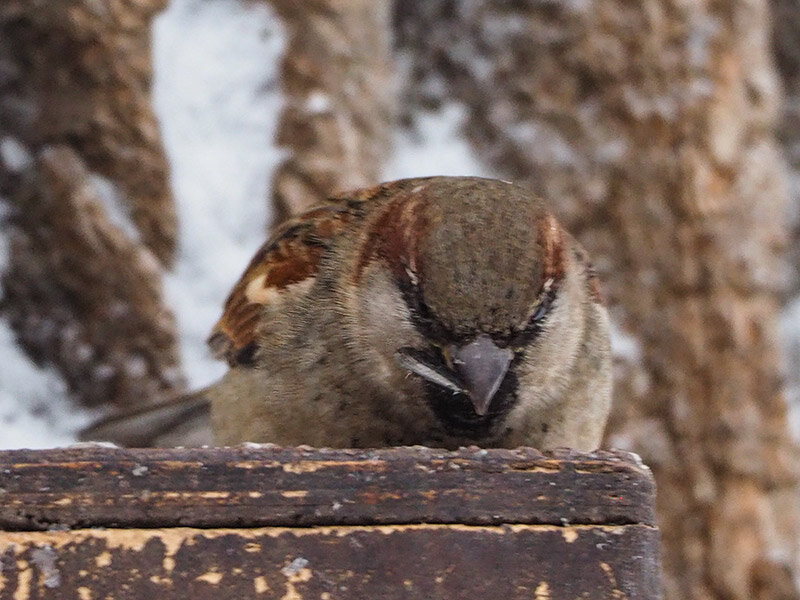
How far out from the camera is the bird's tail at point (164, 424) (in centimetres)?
273

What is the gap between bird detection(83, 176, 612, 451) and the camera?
5.71 feet

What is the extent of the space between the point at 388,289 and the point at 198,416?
99cm

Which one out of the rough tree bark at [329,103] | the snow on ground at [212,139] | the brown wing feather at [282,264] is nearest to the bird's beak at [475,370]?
the brown wing feather at [282,264]

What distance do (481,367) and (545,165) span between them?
2290 mm

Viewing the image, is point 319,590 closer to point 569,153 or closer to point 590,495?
point 590,495

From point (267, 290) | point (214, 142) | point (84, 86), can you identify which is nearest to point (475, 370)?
point (267, 290)

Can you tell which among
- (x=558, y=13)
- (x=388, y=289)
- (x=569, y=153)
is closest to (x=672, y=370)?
(x=569, y=153)

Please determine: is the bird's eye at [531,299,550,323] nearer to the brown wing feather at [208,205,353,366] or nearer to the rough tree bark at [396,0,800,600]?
the brown wing feather at [208,205,353,366]

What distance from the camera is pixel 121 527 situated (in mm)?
1181

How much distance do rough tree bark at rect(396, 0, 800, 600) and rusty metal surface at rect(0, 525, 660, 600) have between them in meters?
2.55

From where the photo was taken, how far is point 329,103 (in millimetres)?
3775

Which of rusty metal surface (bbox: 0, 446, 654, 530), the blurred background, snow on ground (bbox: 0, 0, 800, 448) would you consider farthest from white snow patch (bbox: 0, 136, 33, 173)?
rusty metal surface (bbox: 0, 446, 654, 530)

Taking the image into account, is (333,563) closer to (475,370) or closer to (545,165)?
(475,370)

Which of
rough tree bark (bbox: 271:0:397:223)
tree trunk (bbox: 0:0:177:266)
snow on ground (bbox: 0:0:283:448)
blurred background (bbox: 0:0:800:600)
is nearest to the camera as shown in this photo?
tree trunk (bbox: 0:0:177:266)
